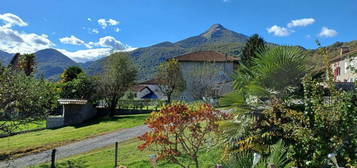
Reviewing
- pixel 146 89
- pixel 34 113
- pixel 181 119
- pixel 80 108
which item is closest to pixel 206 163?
pixel 181 119

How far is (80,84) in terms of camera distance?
30.7 m

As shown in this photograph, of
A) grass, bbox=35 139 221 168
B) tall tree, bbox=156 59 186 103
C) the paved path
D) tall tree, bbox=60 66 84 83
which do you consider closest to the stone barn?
the paved path

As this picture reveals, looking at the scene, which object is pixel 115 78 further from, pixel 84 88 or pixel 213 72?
pixel 213 72

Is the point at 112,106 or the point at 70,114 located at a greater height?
the point at 112,106

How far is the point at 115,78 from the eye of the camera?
30.5 metres

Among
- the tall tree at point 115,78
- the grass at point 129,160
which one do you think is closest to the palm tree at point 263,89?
the grass at point 129,160

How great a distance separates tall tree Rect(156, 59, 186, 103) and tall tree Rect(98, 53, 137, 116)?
538cm

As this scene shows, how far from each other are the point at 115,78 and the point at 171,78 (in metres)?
8.30

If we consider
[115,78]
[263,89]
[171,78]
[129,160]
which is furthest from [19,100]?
[171,78]

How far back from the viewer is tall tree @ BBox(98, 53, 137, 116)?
30719 mm

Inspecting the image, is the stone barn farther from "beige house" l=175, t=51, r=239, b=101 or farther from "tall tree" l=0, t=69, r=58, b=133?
"tall tree" l=0, t=69, r=58, b=133

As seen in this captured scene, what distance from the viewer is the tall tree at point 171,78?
36406 mm

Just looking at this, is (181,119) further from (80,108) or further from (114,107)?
(114,107)

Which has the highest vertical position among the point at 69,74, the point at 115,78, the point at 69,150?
the point at 69,74
